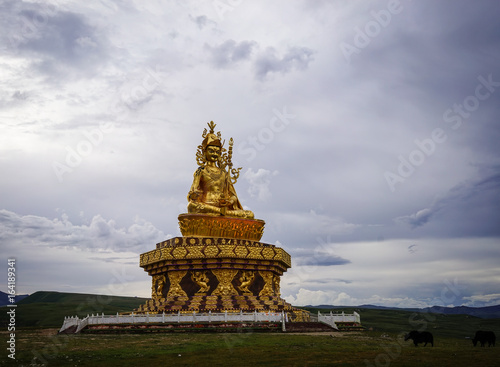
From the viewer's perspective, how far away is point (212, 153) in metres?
36.6

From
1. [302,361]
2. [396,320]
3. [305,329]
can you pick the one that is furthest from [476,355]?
[396,320]

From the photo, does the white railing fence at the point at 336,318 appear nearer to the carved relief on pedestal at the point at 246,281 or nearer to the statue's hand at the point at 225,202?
the carved relief on pedestal at the point at 246,281

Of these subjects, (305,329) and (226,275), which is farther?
(226,275)

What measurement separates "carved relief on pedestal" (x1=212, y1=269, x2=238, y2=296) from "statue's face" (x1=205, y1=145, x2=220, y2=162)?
364 inches

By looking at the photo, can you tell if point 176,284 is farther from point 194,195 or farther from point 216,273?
point 194,195

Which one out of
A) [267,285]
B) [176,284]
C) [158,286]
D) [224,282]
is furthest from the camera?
[158,286]

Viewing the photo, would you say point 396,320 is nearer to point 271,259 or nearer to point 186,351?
point 271,259

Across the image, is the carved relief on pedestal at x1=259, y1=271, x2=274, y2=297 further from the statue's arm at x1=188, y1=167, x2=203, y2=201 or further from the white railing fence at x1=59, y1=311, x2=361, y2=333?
the statue's arm at x1=188, y1=167, x2=203, y2=201

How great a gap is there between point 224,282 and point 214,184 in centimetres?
782

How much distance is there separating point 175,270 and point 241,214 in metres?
6.12

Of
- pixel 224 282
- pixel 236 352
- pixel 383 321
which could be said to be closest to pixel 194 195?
pixel 224 282

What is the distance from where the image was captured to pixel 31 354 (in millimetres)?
16328

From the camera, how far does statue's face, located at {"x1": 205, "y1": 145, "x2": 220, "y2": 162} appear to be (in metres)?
36.6

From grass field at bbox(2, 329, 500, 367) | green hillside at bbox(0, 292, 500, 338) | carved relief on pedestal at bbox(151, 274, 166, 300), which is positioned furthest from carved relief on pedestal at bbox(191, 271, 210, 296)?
green hillside at bbox(0, 292, 500, 338)
